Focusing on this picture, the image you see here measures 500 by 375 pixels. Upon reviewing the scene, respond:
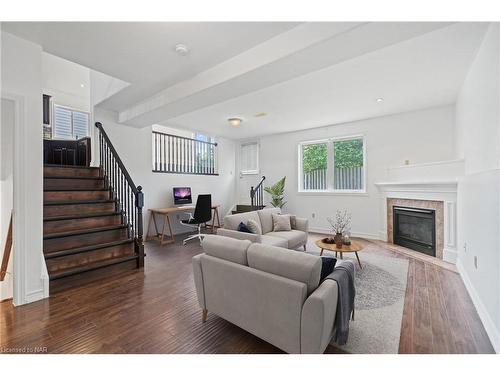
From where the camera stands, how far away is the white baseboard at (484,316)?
1.73m

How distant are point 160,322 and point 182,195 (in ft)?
13.3

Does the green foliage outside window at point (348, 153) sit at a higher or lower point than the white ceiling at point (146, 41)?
lower

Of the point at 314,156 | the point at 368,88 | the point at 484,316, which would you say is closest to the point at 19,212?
the point at 484,316

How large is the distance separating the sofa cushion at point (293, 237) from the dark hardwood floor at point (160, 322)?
159 centimetres

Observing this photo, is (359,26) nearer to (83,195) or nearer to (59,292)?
(59,292)

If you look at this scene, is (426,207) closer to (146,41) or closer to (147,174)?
(146,41)

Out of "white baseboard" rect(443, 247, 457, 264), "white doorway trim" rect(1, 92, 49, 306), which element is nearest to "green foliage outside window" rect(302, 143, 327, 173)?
"white baseboard" rect(443, 247, 457, 264)

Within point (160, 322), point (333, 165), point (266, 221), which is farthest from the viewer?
point (333, 165)

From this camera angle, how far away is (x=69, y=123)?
5.52m

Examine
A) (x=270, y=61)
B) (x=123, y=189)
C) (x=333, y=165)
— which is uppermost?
(x=270, y=61)

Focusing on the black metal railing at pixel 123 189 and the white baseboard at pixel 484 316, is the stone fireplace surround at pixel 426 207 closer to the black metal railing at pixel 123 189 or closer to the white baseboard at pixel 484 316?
the white baseboard at pixel 484 316

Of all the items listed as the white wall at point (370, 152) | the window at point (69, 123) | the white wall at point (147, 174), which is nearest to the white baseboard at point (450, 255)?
the white wall at point (370, 152)
